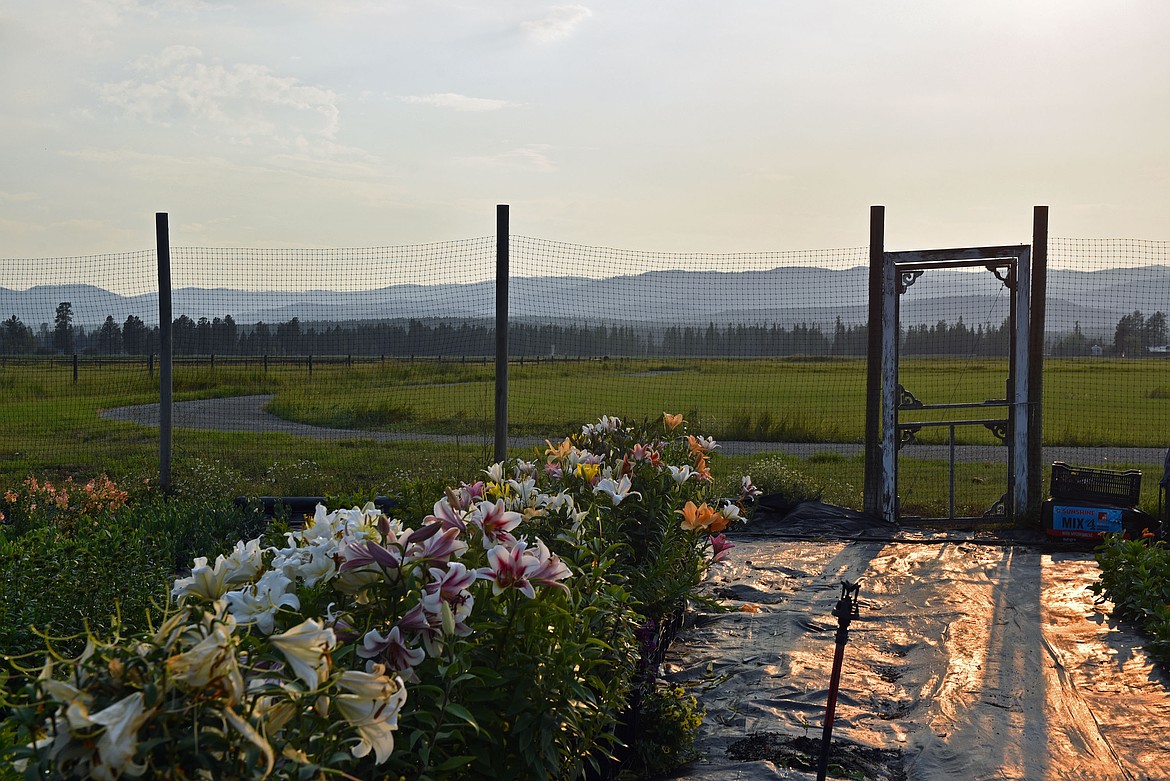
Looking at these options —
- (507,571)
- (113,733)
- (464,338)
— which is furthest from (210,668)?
(464,338)

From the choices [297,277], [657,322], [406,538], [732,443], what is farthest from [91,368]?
[406,538]

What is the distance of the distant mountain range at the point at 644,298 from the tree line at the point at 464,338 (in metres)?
0.27

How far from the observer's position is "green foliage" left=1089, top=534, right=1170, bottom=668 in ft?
14.2

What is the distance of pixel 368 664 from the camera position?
170 centimetres

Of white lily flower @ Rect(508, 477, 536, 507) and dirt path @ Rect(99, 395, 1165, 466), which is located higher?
white lily flower @ Rect(508, 477, 536, 507)

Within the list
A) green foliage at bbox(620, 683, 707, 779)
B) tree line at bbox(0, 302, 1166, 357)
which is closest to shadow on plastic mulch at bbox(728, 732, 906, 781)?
green foliage at bbox(620, 683, 707, 779)

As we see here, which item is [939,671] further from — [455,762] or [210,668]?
[210,668]

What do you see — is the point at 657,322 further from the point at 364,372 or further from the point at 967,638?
the point at 967,638

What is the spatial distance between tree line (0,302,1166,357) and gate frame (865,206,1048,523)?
58cm

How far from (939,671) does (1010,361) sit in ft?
14.4

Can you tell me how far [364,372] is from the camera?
13.8 metres

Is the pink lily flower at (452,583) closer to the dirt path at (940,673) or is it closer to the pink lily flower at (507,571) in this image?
the pink lily flower at (507,571)

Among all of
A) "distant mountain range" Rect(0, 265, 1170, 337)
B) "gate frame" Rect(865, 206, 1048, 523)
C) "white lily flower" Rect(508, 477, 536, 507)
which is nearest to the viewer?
"white lily flower" Rect(508, 477, 536, 507)

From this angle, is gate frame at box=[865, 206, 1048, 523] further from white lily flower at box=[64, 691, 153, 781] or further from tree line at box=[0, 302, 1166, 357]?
white lily flower at box=[64, 691, 153, 781]
